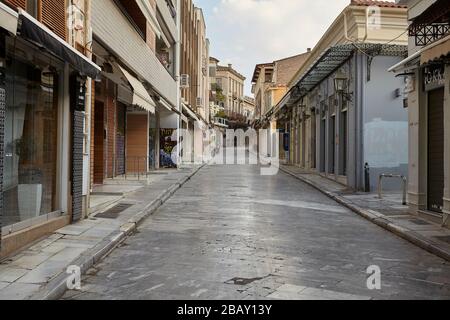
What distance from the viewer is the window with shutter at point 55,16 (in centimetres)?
826

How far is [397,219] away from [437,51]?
4.07 meters

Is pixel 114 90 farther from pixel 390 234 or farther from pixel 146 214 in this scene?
pixel 390 234

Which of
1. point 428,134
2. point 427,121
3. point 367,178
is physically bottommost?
point 367,178

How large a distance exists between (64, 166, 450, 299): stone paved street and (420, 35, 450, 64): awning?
10.1ft

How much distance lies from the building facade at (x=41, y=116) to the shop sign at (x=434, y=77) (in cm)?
675

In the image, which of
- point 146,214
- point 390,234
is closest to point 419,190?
point 390,234

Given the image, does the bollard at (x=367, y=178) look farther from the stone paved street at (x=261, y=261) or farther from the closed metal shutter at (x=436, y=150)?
the closed metal shutter at (x=436, y=150)

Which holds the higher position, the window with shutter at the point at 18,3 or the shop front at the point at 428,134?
the window with shutter at the point at 18,3

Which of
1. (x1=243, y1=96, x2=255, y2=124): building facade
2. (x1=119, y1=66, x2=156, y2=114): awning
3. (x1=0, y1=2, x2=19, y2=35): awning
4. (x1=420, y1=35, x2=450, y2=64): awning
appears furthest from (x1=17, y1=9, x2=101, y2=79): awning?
(x1=243, y1=96, x2=255, y2=124): building facade

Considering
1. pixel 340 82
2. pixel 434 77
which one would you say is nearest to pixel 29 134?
pixel 434 77

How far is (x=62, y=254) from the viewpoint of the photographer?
7.14m

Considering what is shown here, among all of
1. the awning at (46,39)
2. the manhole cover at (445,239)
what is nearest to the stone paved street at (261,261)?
the manhole cover at (445,239)

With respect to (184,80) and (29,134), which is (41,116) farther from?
(184,80)

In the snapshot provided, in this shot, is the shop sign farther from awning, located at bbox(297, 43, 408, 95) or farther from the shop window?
the shop window
